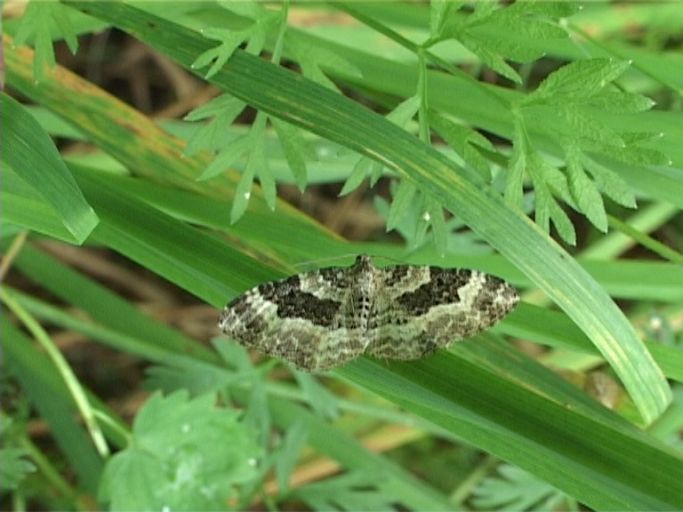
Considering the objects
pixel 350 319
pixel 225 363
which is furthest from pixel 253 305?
pixel 225 363

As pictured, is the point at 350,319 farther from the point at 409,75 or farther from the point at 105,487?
the point at 105,487

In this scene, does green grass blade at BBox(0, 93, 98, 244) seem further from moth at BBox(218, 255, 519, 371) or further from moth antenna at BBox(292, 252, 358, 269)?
moth antenna at BBox(292, 252, 358, 269)

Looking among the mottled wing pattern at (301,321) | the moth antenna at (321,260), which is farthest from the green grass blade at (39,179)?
the moth antenna at (321,260)

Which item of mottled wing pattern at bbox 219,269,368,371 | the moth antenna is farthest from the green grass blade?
the moth antenna

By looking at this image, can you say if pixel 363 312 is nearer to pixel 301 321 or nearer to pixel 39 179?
pixel 301 321

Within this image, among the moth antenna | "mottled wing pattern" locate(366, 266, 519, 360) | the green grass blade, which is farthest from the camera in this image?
the moth antenna
